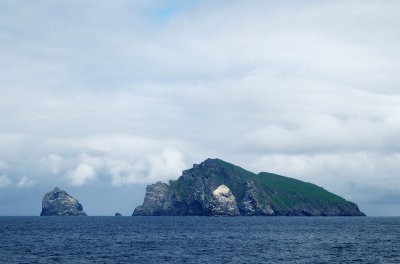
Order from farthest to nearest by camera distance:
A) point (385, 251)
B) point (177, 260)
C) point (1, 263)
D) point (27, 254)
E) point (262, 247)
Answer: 1. point (262, 247)
2. point (385, 251)
3. point (27, 254)
4. point (177, 260)
5. point (1, 263)

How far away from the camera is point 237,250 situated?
3789 inches

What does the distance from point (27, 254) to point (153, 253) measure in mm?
27613

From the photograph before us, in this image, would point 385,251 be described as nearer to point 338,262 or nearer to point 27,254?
point 338,262

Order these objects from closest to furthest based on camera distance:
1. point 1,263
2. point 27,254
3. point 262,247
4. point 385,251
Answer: point 1,263, point 27,254, point 385,251, point 262,247

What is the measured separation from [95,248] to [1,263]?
26.7 m

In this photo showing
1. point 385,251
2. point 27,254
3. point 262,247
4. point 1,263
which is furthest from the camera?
point 262,247

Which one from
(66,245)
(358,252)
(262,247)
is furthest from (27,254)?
(358,252)

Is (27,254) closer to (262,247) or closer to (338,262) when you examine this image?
(262,247)

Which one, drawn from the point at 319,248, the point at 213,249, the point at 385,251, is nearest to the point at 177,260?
the point at 213,249

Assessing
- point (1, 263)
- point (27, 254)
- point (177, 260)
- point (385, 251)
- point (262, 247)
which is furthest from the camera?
point (262, 247)

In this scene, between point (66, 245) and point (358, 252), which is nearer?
point (358, 252)

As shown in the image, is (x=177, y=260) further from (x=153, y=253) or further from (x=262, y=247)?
(x=262, y=247)

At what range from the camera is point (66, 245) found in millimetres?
105500

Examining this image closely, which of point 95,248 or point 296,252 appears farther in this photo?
point 95,248
